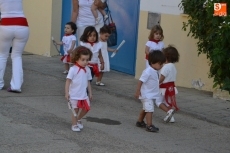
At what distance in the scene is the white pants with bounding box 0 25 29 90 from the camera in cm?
1025

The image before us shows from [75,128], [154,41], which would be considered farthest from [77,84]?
[154,41]

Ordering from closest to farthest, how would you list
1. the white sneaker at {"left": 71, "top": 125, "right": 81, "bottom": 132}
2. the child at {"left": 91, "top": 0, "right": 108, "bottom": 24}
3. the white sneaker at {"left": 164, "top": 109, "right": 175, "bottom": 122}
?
the white sneaker at {"left": 71, "top": 125, "right": 81, "bottom": 132}, the white sneaker at {"left": 164, "top": 109, "right": 175, "bottom": 122}, the child at {"left": 91, "top": 0, "right": 108, "bottom": 24}

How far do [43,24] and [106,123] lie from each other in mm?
6929

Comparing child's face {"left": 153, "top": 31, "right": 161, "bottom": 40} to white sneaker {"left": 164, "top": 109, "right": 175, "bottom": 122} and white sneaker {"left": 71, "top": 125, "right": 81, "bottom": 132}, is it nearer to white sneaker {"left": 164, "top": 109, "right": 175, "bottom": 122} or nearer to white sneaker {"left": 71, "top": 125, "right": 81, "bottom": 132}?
white sneaker {"left": 164, "top": 109, "right": 175, "bottom": 122}

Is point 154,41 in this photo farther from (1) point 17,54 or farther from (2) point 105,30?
(1) point 17,54

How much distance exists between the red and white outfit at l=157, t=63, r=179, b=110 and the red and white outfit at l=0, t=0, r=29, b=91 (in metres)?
2.52

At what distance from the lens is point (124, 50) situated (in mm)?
13266

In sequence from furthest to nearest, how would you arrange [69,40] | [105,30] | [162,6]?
[69,40] < [162,6] < [105,30]

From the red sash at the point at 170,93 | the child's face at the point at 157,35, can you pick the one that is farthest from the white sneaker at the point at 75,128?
the child's face at the point at 157,35

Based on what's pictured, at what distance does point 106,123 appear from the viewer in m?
8.84

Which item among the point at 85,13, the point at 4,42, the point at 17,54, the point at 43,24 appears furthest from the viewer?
the point at 43,24

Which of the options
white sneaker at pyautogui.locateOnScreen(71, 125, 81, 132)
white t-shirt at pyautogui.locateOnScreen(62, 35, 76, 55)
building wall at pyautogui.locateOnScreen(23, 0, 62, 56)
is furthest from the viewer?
building wall at pyautogui.locateOnScreen(23, 0, 62, 56)

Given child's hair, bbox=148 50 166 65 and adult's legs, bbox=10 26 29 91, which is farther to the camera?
adult's legs, bbox=10 26 29 91

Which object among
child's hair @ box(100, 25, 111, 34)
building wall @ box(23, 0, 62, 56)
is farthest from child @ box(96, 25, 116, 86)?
building wall @ box(23, 0, 62, 56)
